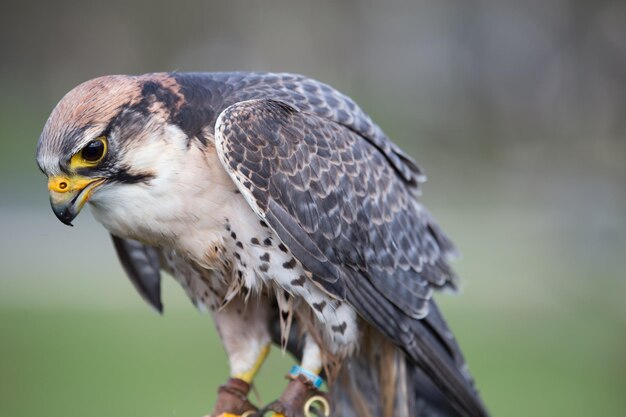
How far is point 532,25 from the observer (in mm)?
12945

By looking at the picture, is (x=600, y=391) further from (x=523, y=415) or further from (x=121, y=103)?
(x=121, y=103)

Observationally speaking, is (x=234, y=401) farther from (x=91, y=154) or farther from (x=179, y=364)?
(x=179, y=364)

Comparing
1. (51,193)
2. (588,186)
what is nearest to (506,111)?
(588,186)

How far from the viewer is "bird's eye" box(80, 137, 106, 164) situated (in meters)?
2.45

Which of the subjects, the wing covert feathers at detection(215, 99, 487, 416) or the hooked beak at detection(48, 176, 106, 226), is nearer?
the hooked beak at detection(48, 176, 106, 226)

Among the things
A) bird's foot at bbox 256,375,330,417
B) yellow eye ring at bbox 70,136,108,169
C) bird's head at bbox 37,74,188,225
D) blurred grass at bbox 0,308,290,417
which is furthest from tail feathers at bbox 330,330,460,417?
blurred grass at bbox 0,308,290,417

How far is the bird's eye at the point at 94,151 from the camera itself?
245 centimetres

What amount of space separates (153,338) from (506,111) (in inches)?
269

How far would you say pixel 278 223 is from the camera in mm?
2633

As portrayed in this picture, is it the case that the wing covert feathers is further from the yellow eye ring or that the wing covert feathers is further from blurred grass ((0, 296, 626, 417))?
blurred grass ((0, 296, 626, 417))

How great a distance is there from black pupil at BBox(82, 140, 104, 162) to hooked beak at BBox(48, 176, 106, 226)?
6 centimetres

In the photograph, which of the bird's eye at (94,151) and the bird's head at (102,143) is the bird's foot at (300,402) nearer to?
the bird's head at (102,143)

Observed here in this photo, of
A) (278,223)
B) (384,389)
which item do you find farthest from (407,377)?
(278,223)

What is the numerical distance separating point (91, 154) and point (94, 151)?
0.01 m
